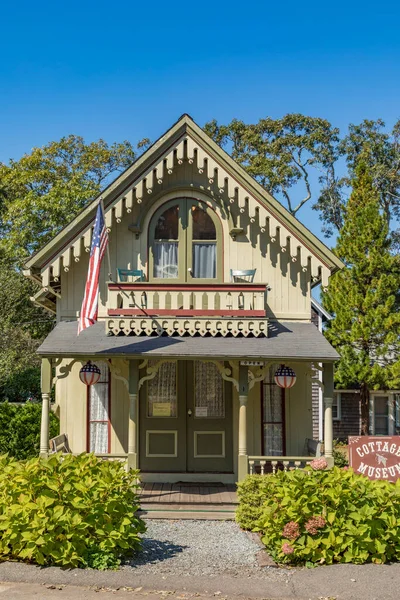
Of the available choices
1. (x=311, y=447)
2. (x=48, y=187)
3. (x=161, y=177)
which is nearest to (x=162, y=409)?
(x=311, y=447)

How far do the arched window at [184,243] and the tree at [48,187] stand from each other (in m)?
16.1

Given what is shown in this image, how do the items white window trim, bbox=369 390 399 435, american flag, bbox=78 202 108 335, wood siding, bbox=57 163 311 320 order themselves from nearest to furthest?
american flag, bbox=78 202 108 335 < wood siding, bbox=57 163 311 320 < white window trim, bbox=369 390 399 435

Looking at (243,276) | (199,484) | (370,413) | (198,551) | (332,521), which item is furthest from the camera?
(370,413)

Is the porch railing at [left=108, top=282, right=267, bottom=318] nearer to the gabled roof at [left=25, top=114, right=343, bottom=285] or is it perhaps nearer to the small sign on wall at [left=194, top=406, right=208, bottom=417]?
the gabled roof at [left=25, top=114, right=343, bottom=285]

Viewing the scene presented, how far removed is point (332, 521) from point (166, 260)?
351 inches

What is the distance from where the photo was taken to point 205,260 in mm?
16438

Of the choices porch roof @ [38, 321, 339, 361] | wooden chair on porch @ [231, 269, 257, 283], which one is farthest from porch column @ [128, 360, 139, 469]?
wooden chair on porch @ [231, 269, 257, 283]

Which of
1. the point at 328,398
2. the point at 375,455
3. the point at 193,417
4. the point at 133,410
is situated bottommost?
the point at 375,455

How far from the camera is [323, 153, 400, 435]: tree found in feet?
85.3

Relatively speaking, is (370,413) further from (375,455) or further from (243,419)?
(375,455)

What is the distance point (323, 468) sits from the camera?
10.2 meters

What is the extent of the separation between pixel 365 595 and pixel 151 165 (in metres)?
10.8

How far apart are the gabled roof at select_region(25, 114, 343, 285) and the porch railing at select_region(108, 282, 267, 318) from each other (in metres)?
1.52

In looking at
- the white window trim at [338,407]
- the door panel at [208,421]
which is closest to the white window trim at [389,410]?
the white window trim at [338,407]
